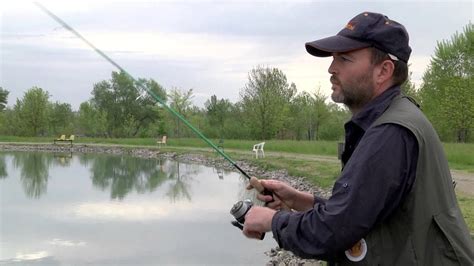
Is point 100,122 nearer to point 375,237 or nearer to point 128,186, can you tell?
point 128,186

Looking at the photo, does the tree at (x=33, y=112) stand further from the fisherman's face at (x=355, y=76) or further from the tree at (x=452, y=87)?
the fisherman's face at (x=355, y=76)

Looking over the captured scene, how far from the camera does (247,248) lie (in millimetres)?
11141

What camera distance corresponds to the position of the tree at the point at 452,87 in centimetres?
2981

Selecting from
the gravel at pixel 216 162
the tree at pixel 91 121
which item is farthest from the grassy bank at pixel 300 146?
the tree at pixel 91 121

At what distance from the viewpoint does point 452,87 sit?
99.8 ft

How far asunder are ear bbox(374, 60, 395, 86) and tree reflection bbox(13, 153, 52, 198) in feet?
60.4

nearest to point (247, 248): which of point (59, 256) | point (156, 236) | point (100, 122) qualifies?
point (156, 236)

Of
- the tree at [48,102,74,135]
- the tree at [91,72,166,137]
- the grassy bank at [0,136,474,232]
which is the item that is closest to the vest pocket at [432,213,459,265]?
the grassy bank at [0,136,474,232]

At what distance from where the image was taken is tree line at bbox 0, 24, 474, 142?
31.2 meters

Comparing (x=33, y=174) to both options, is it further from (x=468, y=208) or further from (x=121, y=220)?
(x=468, y=208)

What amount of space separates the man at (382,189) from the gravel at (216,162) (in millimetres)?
6554

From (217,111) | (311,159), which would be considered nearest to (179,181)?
(311,159)

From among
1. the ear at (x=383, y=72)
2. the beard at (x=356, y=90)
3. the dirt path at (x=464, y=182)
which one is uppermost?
the ear at (x=383, y=72)

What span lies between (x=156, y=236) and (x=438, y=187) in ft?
35.8
